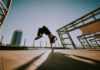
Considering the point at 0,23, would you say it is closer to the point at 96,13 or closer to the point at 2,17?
the point at 2,17

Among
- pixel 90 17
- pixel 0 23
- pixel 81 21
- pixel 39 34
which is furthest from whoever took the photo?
pixel 81 21

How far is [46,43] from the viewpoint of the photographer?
1147 centimetres

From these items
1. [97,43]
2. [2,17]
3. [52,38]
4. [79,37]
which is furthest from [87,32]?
[2,17]

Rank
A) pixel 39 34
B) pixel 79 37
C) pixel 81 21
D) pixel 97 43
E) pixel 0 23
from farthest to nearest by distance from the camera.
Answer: pixel 97 43, pixel 79 37, pixel 81 21, pixel 0 23, pixel 39 34

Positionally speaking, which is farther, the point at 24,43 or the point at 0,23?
the point at 24,43

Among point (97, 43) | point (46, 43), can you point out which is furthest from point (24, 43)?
point (97, 43)

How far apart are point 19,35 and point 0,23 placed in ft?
221

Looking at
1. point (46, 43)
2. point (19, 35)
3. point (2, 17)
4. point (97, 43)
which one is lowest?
point (97, 43)

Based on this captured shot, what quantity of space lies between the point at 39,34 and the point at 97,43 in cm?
1764

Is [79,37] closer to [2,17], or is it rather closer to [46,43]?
[46,43]

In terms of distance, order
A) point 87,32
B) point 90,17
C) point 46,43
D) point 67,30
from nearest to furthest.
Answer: point 90,17 → point 67,30 → point 87,32 → point 46,43

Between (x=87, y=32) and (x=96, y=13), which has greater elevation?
(x=96, y=13)

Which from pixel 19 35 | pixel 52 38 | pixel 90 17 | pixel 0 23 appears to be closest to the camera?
pixel 52 38

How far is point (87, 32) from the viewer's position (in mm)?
8578
